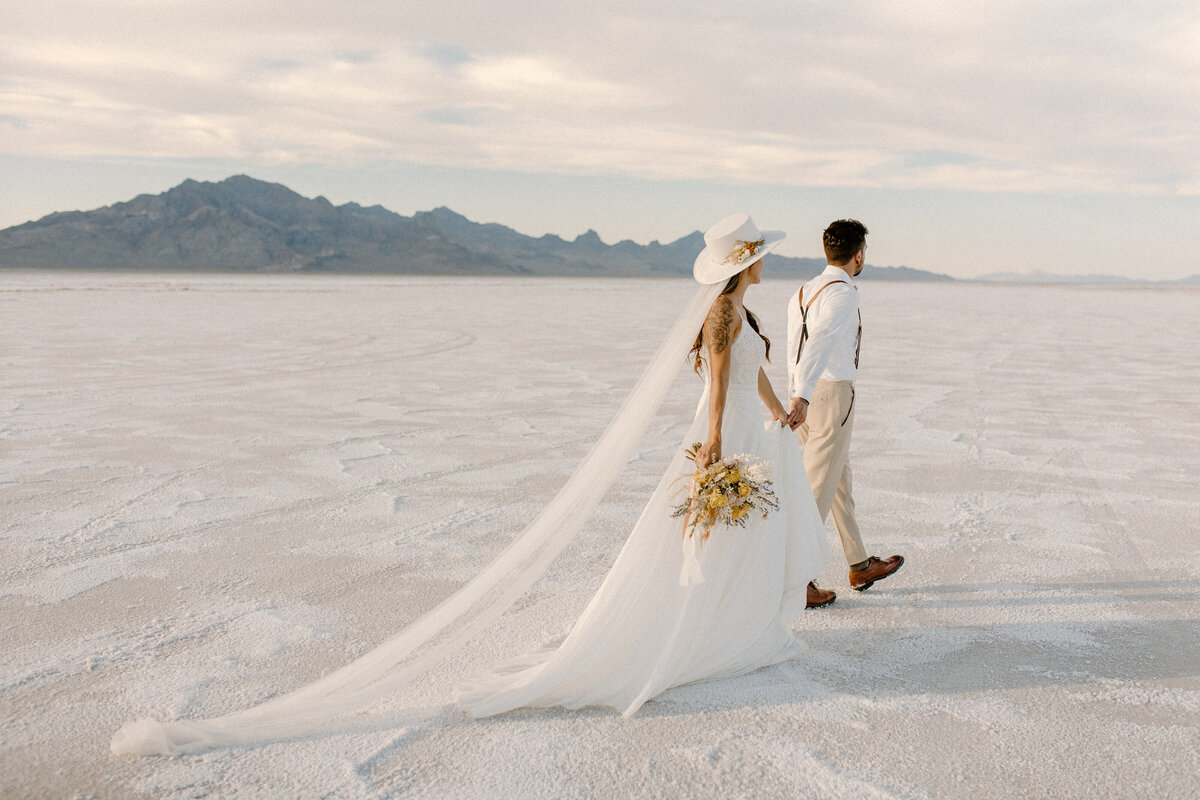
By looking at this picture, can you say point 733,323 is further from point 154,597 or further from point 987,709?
point 154,597

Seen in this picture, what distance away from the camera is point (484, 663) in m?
3.72

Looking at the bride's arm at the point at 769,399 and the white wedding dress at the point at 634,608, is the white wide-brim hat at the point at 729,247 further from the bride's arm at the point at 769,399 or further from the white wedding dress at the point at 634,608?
the bride's arm at the point at 769,399

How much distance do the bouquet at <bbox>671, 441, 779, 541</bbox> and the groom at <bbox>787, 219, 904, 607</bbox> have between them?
74 centimetres

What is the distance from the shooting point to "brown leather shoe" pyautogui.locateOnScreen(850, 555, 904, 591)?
4574 millimetres

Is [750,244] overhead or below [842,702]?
overhead

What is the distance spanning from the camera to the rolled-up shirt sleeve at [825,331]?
4.16 meters

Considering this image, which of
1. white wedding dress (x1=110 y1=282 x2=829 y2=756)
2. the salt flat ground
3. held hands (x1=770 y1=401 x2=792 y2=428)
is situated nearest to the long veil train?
white wedding dress (x1=110 y1=282 x2=829 y2=756)

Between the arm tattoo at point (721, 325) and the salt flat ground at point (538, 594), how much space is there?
4.26 feet

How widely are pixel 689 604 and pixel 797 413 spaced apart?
990 mm

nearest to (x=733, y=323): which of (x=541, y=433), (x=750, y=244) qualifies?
(x=750, y=244)

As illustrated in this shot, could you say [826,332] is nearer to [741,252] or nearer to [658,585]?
[741,252]

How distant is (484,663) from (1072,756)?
2127 mm

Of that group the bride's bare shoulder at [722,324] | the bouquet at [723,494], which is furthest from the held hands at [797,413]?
the bride's bare shoulder at [722,324]

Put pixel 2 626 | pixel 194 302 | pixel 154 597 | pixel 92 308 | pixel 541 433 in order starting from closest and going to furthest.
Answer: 1. pixel 2 626
2. pixel 154 597
3. pixel 541 433
4. pixel 92 308
5. pixel 194 302
